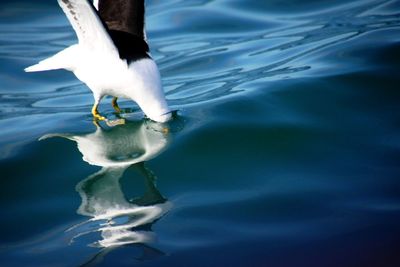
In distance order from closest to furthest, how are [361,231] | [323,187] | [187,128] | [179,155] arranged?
[361,231] < [323,187] < [179,155] < [187,128]

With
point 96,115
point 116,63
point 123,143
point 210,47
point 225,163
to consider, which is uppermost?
point 116,63

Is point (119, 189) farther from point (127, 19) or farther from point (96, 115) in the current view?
point (127, 19)

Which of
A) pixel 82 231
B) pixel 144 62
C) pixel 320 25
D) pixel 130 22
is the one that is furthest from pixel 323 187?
pixel 320 25

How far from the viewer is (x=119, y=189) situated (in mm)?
5602

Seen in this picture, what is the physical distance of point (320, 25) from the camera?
10.4 m

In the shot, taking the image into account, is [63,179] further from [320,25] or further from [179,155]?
[320,25]

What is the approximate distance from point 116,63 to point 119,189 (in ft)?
5.26

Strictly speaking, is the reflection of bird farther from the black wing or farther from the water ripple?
the water ripple

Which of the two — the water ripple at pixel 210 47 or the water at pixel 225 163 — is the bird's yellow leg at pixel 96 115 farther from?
the water ripple at pixel 210 47

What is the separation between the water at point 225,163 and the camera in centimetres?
464

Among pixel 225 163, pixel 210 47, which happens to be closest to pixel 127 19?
pixel 225 163

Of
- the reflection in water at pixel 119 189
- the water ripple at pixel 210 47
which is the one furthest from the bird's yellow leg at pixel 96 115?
the water ripple at pixel 210 47

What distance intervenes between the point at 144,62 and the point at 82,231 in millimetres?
2466

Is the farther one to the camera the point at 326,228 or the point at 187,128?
the point at 187,128
